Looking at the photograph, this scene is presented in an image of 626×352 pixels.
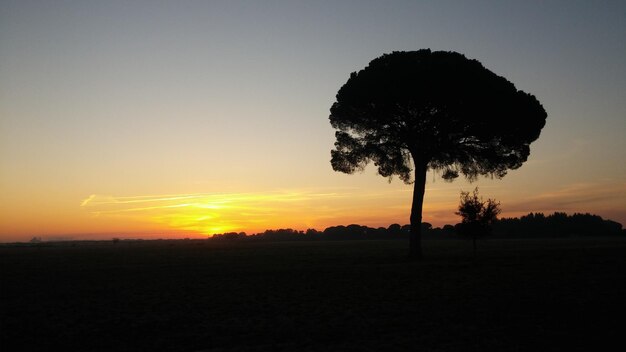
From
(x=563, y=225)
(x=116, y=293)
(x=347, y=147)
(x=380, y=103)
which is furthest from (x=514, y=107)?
(x=563, y=225)

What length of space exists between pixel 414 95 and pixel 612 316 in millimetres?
21837

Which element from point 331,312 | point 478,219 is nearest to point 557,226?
point 478,219

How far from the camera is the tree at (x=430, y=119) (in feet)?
108

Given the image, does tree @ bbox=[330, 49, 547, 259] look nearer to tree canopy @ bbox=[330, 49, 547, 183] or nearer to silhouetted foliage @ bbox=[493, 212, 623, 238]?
tree canopy @ bbox=[330, 49, 547, 183]

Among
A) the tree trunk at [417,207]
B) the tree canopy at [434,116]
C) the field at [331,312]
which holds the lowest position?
the field at [331,312]

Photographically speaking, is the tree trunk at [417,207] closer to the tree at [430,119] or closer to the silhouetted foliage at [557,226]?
the tree at [430,119]

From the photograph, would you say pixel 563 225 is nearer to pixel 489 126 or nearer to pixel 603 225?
pixel 603 225

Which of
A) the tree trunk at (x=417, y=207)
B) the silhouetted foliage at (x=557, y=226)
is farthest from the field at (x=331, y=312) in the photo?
the silhouetted foliage at (x=557, y=226)

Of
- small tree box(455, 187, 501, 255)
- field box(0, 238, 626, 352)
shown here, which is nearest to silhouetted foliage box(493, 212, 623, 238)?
small tree box(455, 187, 501, 255)

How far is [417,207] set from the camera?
35.2 meters

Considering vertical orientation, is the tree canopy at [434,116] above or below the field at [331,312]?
above

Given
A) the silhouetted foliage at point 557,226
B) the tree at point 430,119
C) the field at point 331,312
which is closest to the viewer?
the field at point 331,312

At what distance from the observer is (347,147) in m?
37.7

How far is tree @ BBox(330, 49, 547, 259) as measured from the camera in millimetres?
32938
